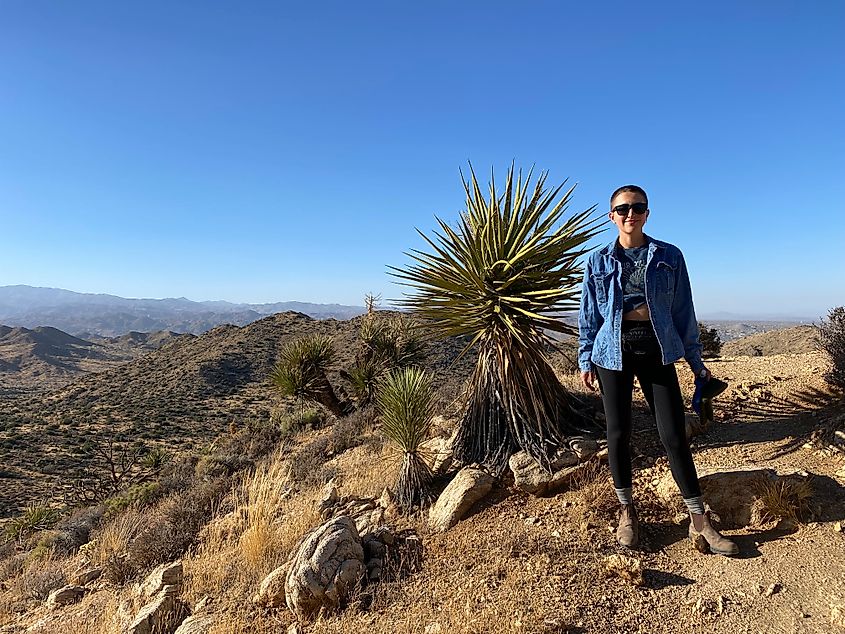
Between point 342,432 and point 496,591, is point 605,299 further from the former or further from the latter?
point 342,432

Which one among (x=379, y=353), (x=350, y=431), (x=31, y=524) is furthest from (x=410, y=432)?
(x=31, y=524)

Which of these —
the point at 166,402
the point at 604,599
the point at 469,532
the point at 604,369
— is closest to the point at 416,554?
the point at 469,532

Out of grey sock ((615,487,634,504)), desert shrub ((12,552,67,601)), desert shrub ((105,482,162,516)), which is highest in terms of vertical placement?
grey sock ((615,487,634,504))

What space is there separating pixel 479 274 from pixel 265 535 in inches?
130

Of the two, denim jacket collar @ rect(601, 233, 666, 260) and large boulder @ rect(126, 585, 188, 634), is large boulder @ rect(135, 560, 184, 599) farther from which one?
denim jacket collar @ rect(601, 233, 666, 260)

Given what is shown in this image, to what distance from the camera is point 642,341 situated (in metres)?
3.21

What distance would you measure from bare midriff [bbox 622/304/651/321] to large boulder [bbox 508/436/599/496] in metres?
1.72

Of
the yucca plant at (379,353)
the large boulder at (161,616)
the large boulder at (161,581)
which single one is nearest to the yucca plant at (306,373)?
the yucca plant at (379,353)

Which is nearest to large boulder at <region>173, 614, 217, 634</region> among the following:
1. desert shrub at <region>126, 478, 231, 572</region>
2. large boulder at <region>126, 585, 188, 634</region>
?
large boulder at <region>126, 585, 188, 634</region>

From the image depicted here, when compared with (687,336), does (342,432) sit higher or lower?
lower

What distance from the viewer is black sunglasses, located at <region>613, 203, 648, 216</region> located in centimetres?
322

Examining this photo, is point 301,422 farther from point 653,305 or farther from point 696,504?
point 653,305

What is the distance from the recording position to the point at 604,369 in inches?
132

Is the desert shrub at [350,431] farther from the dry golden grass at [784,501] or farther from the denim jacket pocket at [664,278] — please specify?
the denim jacket pocket at [664,278]
